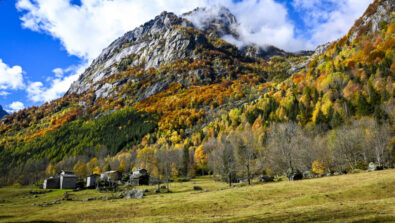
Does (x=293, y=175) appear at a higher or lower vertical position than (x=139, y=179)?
higher

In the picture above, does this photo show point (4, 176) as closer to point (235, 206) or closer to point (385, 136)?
point (235, 206)

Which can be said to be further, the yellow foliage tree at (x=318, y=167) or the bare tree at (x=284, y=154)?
the bare tree at (x=284, y=154)

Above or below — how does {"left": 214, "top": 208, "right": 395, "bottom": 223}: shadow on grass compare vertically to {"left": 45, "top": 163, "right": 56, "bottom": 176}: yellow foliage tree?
below

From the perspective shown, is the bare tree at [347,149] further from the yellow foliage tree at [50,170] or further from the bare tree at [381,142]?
the yellow foliage tree at [50,170]

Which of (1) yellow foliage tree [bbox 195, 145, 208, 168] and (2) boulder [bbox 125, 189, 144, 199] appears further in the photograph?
→ (1) yellow foliage tree [bbox 195, 145, 208, 168]

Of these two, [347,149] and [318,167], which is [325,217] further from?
[347,149]

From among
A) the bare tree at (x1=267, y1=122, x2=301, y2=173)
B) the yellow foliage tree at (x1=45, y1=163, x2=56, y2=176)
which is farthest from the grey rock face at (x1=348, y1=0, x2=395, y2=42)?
the yellow foliage tree at (x1=45, y1=163, x2=56, y2=176)

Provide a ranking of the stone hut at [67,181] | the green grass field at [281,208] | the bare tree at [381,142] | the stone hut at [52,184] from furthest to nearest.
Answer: the stone hut at [52,184], the stone hut at [67,181], the bare tree at [381,142], the green grass field at [281,208]

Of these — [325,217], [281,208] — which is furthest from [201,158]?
[325,217]

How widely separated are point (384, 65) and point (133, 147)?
185 m

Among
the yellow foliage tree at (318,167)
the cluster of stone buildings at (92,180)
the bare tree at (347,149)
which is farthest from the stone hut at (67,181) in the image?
the bare tree at (347,149)

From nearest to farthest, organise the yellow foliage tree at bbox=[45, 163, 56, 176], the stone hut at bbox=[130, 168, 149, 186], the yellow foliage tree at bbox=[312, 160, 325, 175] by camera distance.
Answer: the yellow foliage tree at bbox=[312, 160, 325, 175] < the stone hut at bbox=[130, 168, 149, 186] < the yellow foliage tree at bbox=[45, 163, 56, 176]

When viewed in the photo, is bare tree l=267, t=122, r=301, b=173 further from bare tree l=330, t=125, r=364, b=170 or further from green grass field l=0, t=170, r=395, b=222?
green grass field l=0, t=170, r=395, b=222

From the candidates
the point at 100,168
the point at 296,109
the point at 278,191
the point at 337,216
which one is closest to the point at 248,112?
the point at 296,109
